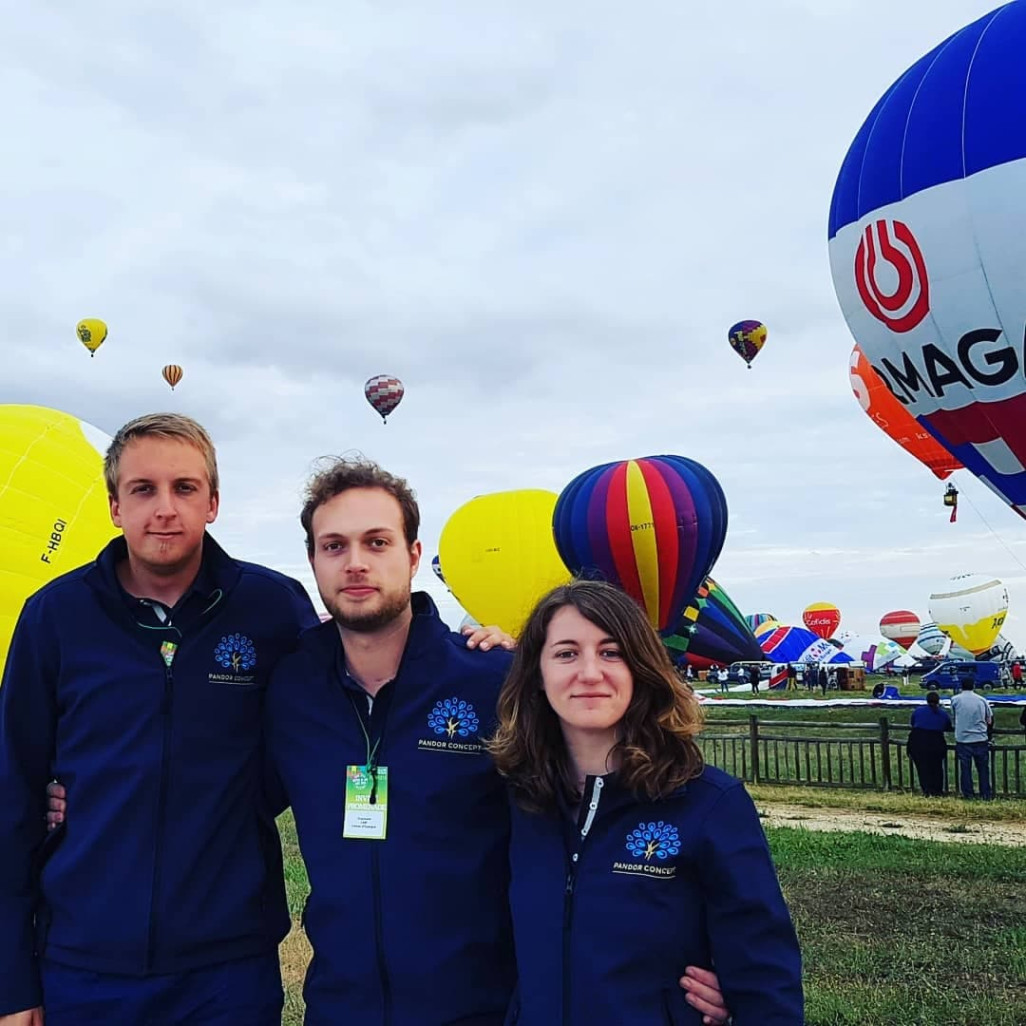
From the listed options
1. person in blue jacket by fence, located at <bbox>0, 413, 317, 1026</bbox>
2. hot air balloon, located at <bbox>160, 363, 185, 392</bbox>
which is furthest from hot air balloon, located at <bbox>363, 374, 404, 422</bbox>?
person in blue jacket by fence, located at <bbox>0, 413, 317, 1026</bbox>

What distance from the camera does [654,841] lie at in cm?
247

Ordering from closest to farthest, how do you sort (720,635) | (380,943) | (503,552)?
1. (380,943)
2. (503,552)
3. (720,635)

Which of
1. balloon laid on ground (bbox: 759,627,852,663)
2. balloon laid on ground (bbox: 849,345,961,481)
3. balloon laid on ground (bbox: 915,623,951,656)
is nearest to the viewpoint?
balloon laid on ground (bbox: 849,345,961,481)

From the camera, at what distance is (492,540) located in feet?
85.1

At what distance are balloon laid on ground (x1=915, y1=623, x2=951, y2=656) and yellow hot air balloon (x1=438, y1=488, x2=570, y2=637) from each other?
41119 millimetres

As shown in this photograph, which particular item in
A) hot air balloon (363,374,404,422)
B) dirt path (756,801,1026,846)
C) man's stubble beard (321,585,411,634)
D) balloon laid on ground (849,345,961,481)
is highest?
hot air balloon (363,374,404,422)

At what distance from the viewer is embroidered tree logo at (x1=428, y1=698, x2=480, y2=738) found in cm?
281

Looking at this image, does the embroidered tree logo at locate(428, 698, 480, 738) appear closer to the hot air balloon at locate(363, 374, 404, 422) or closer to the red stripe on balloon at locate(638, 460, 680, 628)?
the red stripe on balloon at locate(638, 460, 680, 628)

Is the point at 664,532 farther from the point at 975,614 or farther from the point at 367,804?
the point at 975,614

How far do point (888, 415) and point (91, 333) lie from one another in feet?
81.4

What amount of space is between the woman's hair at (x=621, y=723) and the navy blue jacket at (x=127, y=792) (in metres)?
0.81

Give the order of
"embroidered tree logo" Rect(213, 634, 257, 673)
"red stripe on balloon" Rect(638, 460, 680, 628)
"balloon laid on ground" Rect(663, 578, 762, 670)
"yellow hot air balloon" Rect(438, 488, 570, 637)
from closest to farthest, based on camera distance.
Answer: "embroidered tree logo" Rect(213, 634, 257, 673) → "red stripe on balloon" Rect(638, 460, 680, 628) → "yellow hot air balloon" Rect(438, 488, 570, 637) → "balloon laid on ground" Rect(663, 578, 762, 670)

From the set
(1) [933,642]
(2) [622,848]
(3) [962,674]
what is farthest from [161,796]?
(1) [933,642]

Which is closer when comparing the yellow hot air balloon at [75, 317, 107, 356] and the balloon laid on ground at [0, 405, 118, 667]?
the balloon laid on ground at [0, 405, 118, 667]
